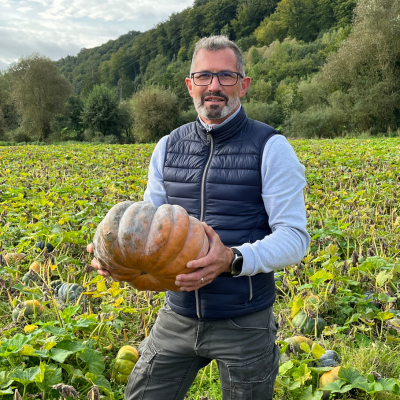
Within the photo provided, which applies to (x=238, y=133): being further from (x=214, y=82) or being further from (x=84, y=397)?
(x=84, y=397)

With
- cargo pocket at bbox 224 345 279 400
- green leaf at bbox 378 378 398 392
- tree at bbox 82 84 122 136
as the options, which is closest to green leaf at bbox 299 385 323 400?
A: green leaf at bbox 378 378 398 392

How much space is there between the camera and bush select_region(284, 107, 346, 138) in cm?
3291

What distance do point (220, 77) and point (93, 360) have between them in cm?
190

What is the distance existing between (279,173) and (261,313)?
0.76 m

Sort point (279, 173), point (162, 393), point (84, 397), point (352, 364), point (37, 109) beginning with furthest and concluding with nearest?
1. point (37, 109)
2. point (352, 364)
3. point (84, 397)
4. point (162, 393)
5. point (279, 173)

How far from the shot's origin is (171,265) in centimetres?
175

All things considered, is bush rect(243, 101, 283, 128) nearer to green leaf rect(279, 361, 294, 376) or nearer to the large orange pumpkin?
green leaf rect(279, 361, 294, 376)

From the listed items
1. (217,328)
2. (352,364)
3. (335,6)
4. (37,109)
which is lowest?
(352,364)

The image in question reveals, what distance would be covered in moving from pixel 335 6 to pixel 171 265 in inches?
3811

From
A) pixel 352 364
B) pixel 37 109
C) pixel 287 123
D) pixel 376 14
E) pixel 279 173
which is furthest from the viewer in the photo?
pixel 37 109

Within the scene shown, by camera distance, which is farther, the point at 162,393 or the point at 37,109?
the point at 37,109

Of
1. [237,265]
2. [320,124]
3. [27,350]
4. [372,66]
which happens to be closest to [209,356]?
[237,265]

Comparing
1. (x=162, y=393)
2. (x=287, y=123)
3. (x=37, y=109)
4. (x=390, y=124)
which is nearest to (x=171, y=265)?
(x=162, y=393)

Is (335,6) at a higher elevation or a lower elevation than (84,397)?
higher
